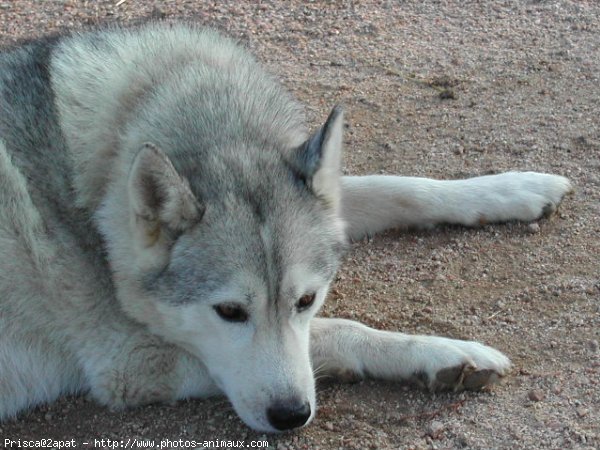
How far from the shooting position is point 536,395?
13.3 ft

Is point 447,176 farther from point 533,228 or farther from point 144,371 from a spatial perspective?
point 144,371

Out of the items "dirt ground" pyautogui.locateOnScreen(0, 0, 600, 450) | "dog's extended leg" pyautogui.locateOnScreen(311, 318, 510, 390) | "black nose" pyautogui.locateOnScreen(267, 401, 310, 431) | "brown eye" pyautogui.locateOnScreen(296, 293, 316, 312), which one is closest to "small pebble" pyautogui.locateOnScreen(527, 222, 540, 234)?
"dirt ground" pyautogui.locateOnScreen(0, 0, 600, 450)

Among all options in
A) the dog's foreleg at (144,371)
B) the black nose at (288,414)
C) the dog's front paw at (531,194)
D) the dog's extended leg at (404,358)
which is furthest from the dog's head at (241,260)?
the dog's front paw at (531,194)

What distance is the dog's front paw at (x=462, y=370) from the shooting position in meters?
4.10

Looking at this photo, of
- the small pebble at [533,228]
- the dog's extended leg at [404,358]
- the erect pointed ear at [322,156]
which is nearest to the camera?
the erect pointed ear at [322,156]

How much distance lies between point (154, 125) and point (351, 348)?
55.1 inches

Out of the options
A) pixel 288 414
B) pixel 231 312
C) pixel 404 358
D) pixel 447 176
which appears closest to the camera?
pixel 288 414

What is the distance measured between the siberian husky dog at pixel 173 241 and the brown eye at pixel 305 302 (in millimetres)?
17

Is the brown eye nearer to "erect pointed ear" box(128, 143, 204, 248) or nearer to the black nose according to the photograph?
the black nose

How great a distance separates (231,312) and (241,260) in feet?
0.77

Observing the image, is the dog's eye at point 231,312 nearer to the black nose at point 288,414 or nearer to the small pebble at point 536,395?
the black nose at point 288,414

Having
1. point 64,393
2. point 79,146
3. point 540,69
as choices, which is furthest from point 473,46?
point 64,393

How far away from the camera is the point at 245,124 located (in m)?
4.21

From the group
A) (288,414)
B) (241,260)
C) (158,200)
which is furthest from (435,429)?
(158,200)
